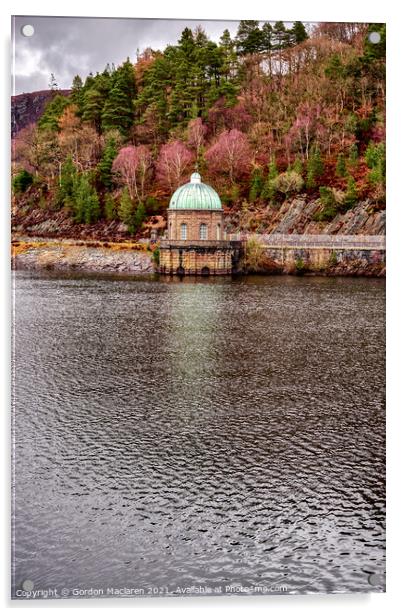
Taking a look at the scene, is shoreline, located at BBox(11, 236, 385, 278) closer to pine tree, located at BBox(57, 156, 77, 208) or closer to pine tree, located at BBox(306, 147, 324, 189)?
pine tree, located at BBox(57, 156, 77, 208)

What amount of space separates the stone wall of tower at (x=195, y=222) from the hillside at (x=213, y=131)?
0.53 m

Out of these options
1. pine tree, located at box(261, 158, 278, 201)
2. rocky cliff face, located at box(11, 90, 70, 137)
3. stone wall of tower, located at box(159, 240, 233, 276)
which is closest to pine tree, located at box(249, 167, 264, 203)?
pine tree, located at box(261, 158, 278, 201)

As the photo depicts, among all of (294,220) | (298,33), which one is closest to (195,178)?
(294,220)

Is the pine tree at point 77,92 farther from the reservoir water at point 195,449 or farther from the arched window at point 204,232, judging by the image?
the arched window at point 204,232

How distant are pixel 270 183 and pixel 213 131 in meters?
3.03

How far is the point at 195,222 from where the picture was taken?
861 inches

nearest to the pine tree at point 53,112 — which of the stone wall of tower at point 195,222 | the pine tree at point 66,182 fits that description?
the pine tree at point 66,182

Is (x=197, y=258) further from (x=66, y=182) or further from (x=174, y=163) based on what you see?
(x=66, y=182)

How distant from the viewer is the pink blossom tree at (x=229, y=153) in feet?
63.6

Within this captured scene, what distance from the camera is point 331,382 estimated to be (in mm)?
17203

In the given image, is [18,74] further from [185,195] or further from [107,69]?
[185,195]

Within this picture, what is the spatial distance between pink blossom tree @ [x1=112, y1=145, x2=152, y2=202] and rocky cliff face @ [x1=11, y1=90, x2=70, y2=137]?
3.33m

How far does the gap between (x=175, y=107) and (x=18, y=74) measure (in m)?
5.30
